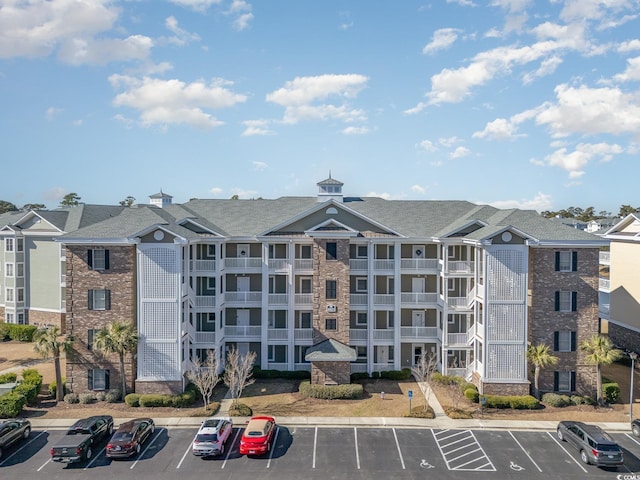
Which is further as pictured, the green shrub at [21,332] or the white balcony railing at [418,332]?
the green shrub at [21,332]

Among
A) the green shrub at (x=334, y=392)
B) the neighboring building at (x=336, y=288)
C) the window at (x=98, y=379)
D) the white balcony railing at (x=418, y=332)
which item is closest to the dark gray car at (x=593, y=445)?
the neighboring building at (x=336, y=288)

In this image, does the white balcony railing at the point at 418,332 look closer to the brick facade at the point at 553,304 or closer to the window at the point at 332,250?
the brick facade at the point at 553,304

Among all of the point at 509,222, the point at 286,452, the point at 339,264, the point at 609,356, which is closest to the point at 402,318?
the point at 339,264

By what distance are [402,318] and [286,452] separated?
1697cm

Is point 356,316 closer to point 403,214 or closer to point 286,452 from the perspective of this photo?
point 403,214

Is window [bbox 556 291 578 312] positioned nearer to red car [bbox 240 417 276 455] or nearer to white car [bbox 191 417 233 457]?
red car [bbox 240 417 276 455]

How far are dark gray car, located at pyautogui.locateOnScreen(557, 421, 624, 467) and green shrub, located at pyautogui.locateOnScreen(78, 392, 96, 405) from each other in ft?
96.6

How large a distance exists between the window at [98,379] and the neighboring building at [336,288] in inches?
2.7

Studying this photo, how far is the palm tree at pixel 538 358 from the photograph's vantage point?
98.2ft

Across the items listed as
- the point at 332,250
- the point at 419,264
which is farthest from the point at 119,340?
the point at 419,264

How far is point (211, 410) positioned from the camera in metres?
28.7

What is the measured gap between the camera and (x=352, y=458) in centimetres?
2316

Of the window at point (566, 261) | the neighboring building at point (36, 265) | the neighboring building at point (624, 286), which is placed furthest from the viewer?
the neighboring building at point (36, 265)

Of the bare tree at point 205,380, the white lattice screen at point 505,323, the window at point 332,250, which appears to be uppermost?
the window at point 332,250
